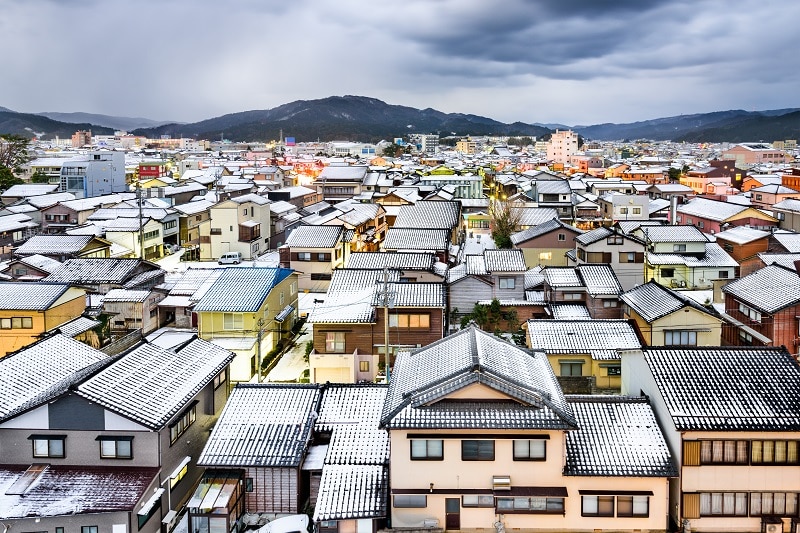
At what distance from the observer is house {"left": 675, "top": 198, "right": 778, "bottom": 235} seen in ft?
163

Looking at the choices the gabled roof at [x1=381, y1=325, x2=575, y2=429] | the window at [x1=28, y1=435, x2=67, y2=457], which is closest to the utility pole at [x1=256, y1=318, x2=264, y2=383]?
the window at [x1=28, y1=435, x2=67, y2=457]

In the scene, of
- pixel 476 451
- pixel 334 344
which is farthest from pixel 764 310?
pixel 334 344

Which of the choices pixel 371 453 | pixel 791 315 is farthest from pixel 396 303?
pixel 791 315

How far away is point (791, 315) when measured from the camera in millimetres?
23281

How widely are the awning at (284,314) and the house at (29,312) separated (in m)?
9.29

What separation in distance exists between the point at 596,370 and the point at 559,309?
577 centimetres

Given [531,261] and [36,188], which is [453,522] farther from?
[36,188]

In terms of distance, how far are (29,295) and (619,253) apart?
2866cm

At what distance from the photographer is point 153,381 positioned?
53.6 ft

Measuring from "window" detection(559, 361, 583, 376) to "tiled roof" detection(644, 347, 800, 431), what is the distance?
6971mm

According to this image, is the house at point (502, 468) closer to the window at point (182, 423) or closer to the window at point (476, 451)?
the window at point (476, 451)

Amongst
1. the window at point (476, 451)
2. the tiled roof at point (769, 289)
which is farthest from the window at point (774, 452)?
the tiled roof at point (769, 289)

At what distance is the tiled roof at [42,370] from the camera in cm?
1553

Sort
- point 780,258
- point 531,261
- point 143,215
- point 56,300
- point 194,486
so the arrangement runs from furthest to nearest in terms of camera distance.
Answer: point 143,215 → point 531,261 → point 780,258 → point 56,300 → point 194,486
